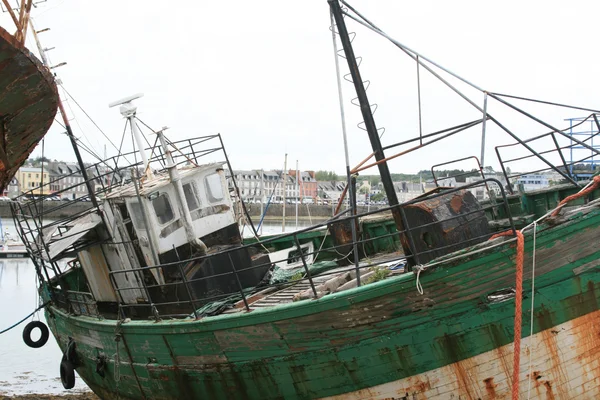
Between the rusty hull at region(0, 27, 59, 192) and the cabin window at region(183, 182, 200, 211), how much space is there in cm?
269

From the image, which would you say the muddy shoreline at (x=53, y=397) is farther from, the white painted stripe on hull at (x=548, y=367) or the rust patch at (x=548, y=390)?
the rust patch at (x=548, y=390)

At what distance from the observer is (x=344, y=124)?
7766 millimetres

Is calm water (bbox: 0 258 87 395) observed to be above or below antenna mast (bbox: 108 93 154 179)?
below

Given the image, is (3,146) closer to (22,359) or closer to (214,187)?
(214,187)

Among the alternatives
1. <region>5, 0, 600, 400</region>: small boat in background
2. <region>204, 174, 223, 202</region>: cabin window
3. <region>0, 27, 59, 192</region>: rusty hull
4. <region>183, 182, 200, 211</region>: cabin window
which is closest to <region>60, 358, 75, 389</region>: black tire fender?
<region>5, 0, 600, 400</region>: small boat in background

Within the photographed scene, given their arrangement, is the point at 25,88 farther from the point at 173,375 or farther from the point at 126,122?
the point at 173,375

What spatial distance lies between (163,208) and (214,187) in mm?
1330

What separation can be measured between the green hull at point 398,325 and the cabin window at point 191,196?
269 centimetres

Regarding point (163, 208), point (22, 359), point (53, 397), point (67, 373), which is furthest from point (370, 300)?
point (22, 359)

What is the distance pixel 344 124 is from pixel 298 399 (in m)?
3.58

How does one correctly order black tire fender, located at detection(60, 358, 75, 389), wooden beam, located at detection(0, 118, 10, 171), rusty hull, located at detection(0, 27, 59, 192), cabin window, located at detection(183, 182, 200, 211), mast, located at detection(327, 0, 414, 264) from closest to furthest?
1. mast, located at detection(327, 0, 414, 264)
2. rusty hull, located at detection(0, 27, 59, 192)
3. wooden beam, located at detection(0, 118, 10, 171)
4. cabin window, located at detection(183, 182, 200, 211)
5. black tire fender, located at detection(60, 358, 75, 389)

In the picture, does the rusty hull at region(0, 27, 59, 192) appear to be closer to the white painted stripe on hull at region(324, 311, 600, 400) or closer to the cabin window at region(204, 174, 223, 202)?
the cabin window at region(204, 174, 223, 202)

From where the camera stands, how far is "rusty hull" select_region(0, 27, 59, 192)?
862cm

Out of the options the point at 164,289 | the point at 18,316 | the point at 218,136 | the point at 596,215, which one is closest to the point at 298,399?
the point at 164,289
